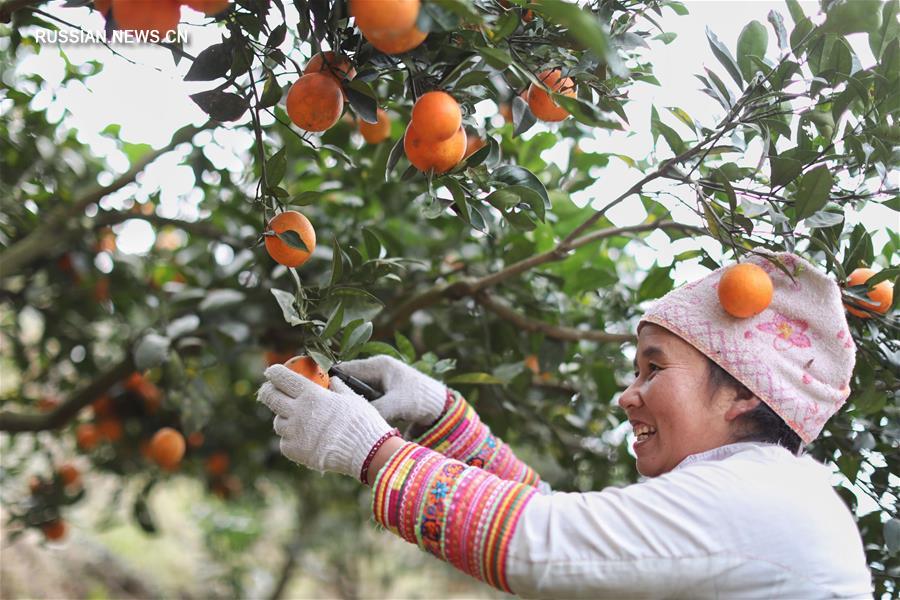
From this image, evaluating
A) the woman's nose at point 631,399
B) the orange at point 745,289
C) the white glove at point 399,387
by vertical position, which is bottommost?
the white glove at point 399,387

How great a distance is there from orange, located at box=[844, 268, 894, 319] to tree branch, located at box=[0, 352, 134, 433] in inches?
64.9

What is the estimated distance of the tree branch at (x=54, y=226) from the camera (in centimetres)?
214

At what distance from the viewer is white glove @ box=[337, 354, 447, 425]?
4.79 feet

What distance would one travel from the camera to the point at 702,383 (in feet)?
4.18

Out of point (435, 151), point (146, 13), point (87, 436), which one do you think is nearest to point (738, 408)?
point (435, 151)

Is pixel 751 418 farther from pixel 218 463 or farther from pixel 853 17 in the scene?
pixel 218 463

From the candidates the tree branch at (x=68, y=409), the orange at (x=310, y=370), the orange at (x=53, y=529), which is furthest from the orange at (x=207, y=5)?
the orange at (x=53, y=529)

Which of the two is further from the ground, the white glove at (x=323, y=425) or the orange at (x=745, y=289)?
the orange at (x=745, y=289)

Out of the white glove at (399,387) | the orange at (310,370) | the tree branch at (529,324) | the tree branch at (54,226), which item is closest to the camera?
the orange at (310,370)

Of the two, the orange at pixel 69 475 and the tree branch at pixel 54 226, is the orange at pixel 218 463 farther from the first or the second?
the tree branch at pixel 54 226

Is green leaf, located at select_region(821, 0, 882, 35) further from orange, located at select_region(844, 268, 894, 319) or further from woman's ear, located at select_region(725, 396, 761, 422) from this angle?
woman's ear, located at select_region(725, 396, 761, 422)

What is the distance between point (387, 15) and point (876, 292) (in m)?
0.93

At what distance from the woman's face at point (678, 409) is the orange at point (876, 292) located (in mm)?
301

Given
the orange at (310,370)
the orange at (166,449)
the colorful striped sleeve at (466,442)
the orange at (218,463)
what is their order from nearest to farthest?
1. the orange at (310,370)
2. the colorful striped sleeve at (466,442)
3. the orange at (166,449)
4. the orange at (218,463)
